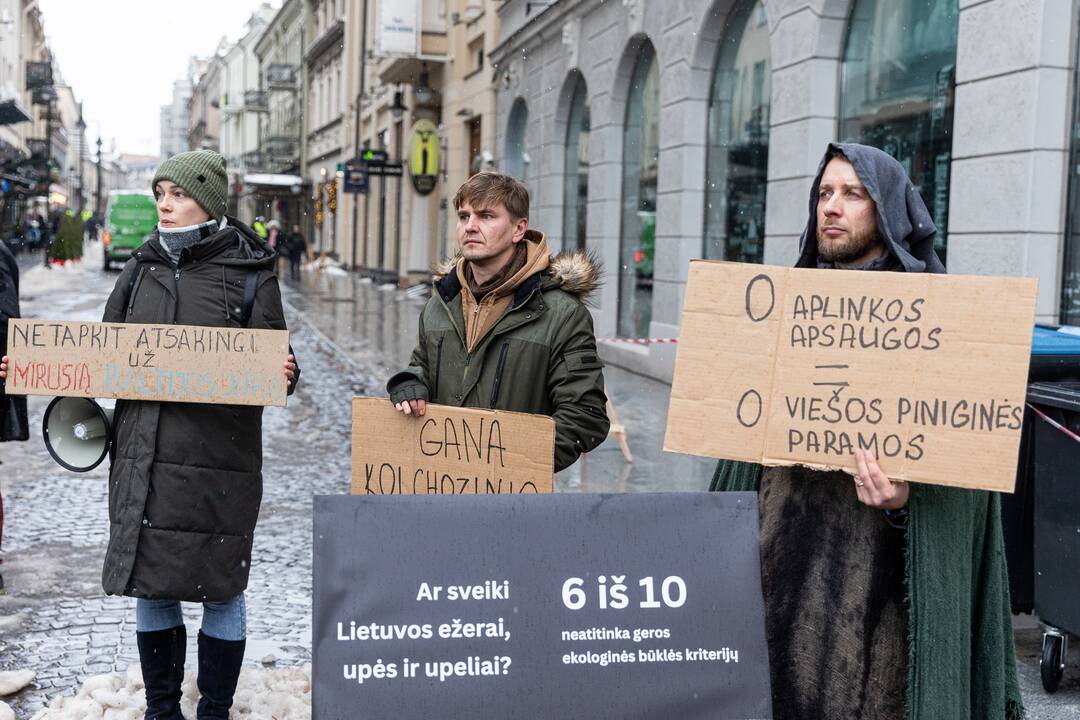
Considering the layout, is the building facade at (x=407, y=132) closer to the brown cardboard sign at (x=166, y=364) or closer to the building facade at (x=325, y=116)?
the building facade at (x=325, y=116)

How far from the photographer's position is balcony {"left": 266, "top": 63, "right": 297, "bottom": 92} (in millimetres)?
58469

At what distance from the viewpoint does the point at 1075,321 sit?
7508 millimetres

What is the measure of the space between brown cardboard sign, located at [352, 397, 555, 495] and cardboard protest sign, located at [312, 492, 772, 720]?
67 centimetres

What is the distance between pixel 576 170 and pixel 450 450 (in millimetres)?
15633

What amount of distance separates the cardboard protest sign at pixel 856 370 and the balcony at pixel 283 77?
58.8 metres

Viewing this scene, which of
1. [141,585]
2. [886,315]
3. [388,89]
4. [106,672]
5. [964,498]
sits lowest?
[106,672]

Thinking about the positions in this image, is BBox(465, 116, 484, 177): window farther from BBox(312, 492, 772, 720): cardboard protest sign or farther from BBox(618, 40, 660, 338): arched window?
BBox(312, 492, 772, 720): cardboard protest sign

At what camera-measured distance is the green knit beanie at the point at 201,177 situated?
143 inches

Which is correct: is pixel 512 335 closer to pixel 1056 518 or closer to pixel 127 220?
pixel 1056 518

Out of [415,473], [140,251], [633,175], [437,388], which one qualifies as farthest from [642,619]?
[633,175]

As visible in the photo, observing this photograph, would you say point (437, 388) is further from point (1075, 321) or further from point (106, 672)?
point (1075, 321)

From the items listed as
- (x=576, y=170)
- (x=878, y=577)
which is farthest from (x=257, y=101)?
(x=878, y=577)

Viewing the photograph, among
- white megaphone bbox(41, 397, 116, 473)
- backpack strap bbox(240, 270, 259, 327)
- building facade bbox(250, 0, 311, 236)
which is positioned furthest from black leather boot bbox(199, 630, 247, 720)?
building facade bbox(250, 0, 311, 236)

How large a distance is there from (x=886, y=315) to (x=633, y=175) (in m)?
13.6
